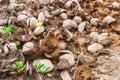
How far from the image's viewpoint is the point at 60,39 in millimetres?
1397

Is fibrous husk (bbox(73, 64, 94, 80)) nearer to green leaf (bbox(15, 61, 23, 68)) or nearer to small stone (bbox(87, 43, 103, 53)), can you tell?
small stone (bbox(87, 43, 103, 53))

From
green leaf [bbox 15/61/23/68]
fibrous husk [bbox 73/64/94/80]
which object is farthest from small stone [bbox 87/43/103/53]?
green leaf [bbox 15/61/23/68]

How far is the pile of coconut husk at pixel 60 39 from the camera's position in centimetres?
128

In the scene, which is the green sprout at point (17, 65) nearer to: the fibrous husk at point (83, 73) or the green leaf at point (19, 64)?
the green leaf at point (19, 64)

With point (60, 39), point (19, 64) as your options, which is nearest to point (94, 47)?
point (60, 39)

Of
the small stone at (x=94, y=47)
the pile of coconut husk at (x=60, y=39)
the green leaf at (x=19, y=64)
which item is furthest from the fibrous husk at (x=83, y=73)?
the green leaf at (x=19, y=64)

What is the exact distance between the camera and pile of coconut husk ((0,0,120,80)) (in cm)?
128

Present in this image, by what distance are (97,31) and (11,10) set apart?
18.9 inches

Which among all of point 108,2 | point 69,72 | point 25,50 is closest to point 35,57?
point 25,50

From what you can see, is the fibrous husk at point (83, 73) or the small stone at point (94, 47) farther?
the small stone at point (94, 47)

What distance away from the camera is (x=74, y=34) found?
1508 millimetres

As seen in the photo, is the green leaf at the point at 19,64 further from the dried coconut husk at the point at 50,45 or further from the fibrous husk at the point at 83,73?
the fibrous husk at the point at 83,73

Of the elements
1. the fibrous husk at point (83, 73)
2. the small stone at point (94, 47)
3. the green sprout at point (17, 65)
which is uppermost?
the green sprout at point (17, 65)

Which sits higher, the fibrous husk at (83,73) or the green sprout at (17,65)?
the green sprout at (17,65)
